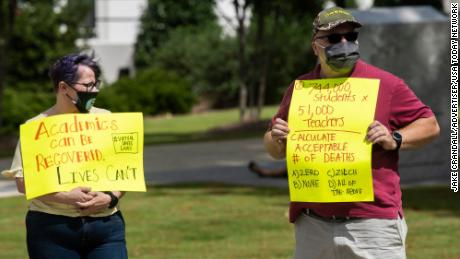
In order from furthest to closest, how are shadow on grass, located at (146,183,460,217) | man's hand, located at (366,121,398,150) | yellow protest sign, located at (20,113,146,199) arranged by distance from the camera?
shadow on grass, located at (146,183,460,217) < yellow protest sign, located at (20,113,146,199) < man's hand, located at (366,121,398,150)

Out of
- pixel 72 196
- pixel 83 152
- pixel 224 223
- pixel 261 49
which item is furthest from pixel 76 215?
pixel 261 49

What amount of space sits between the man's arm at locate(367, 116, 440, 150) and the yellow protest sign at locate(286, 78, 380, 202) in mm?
103

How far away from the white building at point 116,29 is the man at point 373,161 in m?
41.8

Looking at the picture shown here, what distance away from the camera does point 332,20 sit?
558cm

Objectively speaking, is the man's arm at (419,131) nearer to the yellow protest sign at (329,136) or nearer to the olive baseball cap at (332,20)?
the yellow protest sign at (329,136)

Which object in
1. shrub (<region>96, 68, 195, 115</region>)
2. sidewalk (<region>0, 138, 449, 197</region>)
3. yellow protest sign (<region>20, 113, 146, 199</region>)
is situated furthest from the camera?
shrub (<region>96, 68, 195, 115</region>)

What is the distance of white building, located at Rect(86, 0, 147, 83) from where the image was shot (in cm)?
4747

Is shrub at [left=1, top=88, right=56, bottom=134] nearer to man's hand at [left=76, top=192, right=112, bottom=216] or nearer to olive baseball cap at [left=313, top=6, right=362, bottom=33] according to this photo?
man's hand at [left=76, top=192, right=112, bottom=216]

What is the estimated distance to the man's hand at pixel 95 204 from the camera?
5988mm

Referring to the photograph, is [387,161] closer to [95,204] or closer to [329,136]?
[329,136]

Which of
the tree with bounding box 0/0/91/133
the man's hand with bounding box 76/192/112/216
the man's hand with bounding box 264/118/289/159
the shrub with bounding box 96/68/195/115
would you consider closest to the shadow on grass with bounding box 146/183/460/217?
the man's hand with bounding box 264/118/289/159

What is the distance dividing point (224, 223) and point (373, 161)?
6.82m

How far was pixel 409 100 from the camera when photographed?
5.62m

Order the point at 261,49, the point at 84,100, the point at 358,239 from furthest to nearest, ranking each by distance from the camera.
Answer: the point at 261,49 → the point at 84,100 → the point at 358,239
